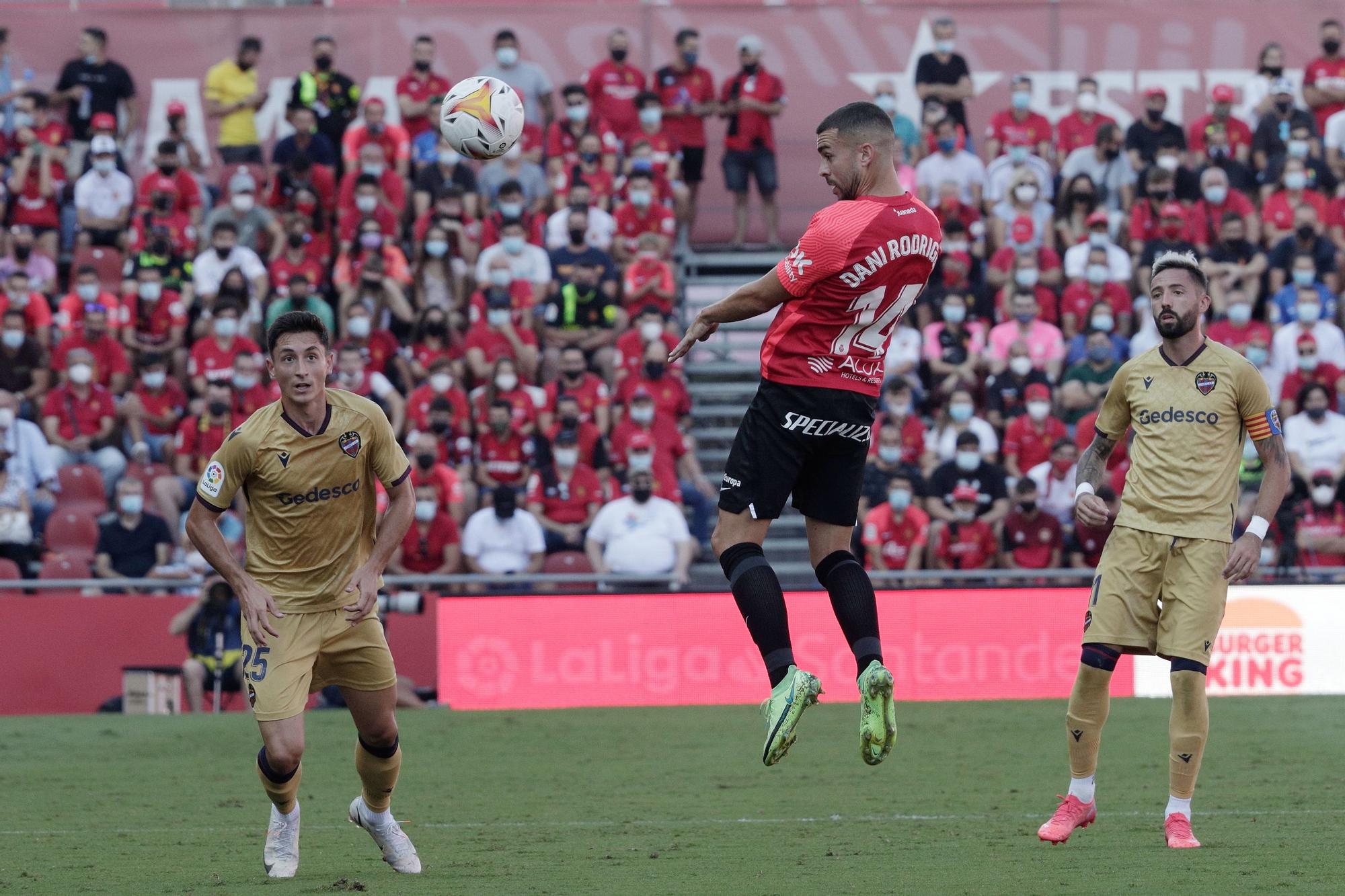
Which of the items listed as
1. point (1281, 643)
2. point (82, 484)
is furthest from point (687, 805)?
point (82, 484)

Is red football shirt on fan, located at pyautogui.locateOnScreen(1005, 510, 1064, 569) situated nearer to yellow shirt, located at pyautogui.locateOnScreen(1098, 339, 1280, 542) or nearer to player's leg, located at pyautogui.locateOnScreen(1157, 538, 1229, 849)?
yellow shirt, located at pyautogui.locateOnScreen(1098, 339, 1280, 542)

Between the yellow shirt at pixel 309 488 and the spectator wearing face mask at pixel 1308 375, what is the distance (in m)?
12.1

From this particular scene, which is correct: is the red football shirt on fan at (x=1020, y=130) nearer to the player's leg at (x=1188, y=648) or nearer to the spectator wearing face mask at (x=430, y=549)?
the spectator wearing face mask at (x=430, y=549)

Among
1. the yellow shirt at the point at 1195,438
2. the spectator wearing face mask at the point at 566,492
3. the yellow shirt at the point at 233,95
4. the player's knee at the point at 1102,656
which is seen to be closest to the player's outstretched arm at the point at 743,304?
the yellow shirt at the point at 1195,438

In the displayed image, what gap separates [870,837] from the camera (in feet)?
28.8

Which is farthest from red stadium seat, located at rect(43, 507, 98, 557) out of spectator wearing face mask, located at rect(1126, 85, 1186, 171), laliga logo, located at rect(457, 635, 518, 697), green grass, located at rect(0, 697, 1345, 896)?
spectator wearing face mask, located at rect(1126, 85, 1186, 171)

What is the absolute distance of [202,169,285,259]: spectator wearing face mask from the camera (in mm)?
18922

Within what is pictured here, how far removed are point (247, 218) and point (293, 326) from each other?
1206 cm

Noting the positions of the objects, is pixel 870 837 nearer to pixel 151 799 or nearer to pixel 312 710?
pixel 151 799

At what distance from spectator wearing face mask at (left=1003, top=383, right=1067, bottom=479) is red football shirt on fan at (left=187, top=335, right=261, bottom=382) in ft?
24.2

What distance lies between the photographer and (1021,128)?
20.2 meters

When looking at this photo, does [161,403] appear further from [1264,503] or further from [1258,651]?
[1264,503]

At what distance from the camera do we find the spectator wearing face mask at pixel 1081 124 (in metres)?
20.3

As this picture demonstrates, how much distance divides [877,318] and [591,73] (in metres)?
13.7
